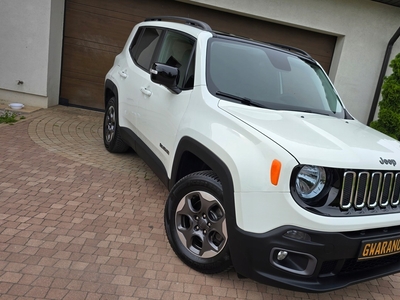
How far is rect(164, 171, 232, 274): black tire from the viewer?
2367mm

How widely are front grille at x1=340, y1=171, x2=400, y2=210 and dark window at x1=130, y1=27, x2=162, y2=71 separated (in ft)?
8.89

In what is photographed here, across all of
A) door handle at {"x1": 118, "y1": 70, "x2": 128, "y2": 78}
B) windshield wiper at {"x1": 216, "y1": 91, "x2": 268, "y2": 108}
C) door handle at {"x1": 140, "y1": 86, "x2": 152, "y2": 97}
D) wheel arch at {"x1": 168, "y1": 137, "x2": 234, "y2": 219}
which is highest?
windshield wiper at {"x1": 216, "y1": 91, "x2": 268, "y2": 108}

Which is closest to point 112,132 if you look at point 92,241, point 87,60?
point 92,241

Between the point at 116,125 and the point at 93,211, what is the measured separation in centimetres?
164

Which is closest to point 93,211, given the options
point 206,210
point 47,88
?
point 206,210

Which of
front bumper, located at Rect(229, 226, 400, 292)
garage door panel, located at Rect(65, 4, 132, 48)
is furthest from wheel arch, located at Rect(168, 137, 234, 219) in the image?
garage door panel, located at Rect(65, 4, 132, 48)

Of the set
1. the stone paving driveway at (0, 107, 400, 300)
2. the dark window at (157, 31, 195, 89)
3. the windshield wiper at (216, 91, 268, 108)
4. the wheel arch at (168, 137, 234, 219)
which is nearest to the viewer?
the wheel arch at (168, 137, 234, 219)

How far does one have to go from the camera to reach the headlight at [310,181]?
200 cm

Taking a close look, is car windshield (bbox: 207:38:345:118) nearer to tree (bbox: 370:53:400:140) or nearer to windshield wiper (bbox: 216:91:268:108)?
windshield wiper (bbox: 216:91:268:108)

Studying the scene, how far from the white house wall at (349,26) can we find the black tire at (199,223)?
5768mm

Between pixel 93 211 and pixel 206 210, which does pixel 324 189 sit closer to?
pixel 206 210

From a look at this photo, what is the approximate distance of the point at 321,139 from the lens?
7.23 ft

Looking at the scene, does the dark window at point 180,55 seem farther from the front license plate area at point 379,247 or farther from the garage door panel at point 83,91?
the garage door panel at point 83,91

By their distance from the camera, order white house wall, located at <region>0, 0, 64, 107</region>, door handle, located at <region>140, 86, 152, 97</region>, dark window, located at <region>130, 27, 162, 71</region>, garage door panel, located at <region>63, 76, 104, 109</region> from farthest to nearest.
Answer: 1. garage door panel, located at <region>63, 76, 104, 109</region>
2. white house wall, located at <region>0, 0, 64, 107</region>
3. dark window, located at <region>130, 27, 162, 71</region>
4. door handle, located at <region>140, 86, 152, 97</region>
